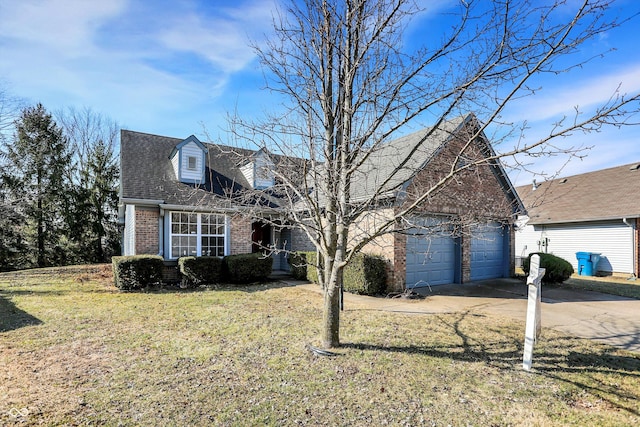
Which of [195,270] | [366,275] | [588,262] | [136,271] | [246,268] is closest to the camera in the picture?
[366,275]

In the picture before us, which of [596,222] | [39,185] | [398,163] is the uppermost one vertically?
[39,185]

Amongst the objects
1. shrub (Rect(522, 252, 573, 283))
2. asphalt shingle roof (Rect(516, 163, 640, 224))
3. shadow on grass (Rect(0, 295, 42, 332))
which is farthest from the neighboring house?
A: shadow on grass (Rect(0, 295, 42, 332))

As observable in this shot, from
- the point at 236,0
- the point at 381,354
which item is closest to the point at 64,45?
the point at 236,0

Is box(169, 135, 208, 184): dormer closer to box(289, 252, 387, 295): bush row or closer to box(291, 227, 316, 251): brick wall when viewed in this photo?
box(291, 227, 316, 251): brick wall

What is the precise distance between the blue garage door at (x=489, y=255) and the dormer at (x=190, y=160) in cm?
1093

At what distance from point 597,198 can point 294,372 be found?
19.9 meters

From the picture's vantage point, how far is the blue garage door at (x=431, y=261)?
10.6 meters

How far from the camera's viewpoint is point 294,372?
441 cm

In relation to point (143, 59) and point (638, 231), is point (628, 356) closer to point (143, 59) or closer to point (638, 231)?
point (143, 59)

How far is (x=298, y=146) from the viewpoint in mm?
5199

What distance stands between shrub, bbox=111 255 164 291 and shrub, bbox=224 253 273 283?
7.28ft

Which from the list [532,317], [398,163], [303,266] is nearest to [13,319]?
[303,266]

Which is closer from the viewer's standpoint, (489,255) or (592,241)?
(489,255)

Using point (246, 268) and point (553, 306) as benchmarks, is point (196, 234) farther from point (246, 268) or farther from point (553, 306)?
point (553, 306)
